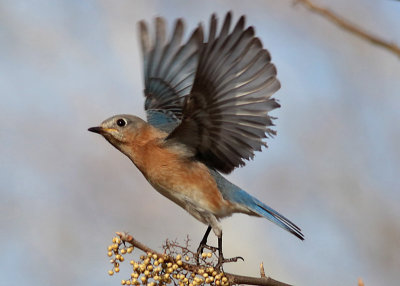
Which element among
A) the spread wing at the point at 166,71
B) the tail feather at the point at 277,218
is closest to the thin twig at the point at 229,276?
the tail feather at the point at 277,218

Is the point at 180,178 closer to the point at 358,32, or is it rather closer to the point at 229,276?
the point at 229,276

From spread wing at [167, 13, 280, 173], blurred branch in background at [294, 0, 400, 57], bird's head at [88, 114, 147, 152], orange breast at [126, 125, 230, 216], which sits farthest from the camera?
bird's head at [88, 114, 147, 152]

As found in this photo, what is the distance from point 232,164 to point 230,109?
1.43 feet

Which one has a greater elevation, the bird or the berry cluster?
the bird

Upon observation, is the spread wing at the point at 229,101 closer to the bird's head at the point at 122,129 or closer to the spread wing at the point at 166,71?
the bird's head at the point at 122,129

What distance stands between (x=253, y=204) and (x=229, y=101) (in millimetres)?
756

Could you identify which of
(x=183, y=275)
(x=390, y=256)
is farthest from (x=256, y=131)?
(x=390, y=256)

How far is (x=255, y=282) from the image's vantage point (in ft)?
9.85

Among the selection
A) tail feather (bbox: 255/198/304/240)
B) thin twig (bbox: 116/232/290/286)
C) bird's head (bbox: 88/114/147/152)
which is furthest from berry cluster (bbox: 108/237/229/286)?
bird's head (bbox: 88/114/147/152)

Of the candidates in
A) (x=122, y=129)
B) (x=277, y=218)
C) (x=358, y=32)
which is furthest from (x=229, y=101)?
(x=358, y=32)

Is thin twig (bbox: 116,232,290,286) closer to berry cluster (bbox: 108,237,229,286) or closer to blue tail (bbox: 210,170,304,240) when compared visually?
berry cluster (bbox: 108,237,229,286)

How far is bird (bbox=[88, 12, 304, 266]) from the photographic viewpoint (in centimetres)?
368

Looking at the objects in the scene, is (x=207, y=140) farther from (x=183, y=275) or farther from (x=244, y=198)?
(x=183, y=275)

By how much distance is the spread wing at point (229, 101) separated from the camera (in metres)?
3.59
